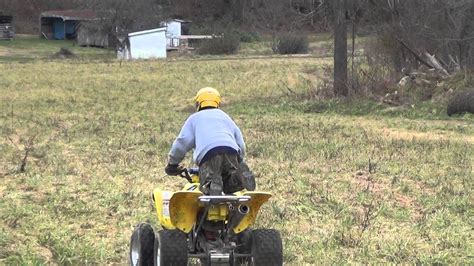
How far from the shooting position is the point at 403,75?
21234mm

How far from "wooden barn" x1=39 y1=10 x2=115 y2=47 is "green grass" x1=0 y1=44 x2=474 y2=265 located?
3604 cm

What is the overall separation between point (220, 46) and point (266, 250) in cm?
4569

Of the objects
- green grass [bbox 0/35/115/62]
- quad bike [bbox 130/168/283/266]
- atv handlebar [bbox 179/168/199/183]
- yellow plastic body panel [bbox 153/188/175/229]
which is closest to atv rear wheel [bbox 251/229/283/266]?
quad bike [bbox 130/168/283/266]

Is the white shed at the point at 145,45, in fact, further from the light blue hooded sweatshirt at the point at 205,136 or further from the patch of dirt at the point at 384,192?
the light blue hooded sweatshirt at the point at 205,136

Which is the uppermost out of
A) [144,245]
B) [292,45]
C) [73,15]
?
[73,15]

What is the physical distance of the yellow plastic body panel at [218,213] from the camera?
475cm

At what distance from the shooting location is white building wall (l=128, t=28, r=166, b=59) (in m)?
46.7

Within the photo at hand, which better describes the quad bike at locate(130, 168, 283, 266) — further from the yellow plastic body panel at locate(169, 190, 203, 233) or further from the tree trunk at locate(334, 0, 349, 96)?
the tree trunk at locate(334, 0, 349, 96)

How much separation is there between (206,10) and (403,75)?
177 feet

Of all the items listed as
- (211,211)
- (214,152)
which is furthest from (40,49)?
(211,211)

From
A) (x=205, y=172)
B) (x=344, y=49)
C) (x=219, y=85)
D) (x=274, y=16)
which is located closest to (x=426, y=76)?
(x=344, y=49)

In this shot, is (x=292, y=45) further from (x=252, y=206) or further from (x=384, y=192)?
(x=252, y=206)

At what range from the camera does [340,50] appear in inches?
806

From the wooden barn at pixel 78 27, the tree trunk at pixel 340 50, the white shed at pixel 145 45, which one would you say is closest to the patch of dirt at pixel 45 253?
the tree trunk at pixel 340 50
